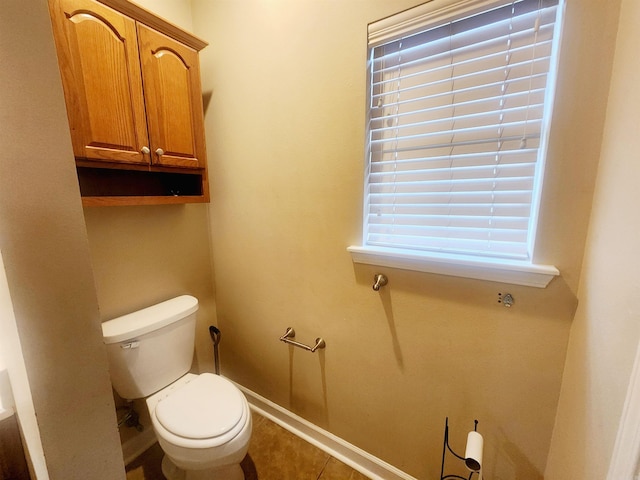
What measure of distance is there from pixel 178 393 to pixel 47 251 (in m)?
1.06

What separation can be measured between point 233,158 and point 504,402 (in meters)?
1.66

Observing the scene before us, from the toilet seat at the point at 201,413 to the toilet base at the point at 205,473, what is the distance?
0.19 meters

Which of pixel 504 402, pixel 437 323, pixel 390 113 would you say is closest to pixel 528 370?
pixel 504 402

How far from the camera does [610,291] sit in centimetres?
64

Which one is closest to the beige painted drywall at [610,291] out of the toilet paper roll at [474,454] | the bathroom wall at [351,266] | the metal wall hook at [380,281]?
the bathroom wall at [351,266]

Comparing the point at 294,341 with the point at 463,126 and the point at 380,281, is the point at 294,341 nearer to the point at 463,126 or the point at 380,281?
the point at 380,281

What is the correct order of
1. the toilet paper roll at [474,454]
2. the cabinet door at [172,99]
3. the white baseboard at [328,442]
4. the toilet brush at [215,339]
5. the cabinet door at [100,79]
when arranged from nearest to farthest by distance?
the toilet paper roll at [474,454] < the cabinet door at [100,79] < the cabinet door at [172,99] < the white baseboard at [328,442] < the toilet brush at [215,339]

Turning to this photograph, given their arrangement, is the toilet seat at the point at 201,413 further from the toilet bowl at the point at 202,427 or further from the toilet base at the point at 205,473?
the toilet base at the point at 205,473

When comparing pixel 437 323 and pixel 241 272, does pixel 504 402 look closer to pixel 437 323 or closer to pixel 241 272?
pixel 437 323

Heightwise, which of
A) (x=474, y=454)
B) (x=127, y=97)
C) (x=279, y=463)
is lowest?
(x=279, y=463)

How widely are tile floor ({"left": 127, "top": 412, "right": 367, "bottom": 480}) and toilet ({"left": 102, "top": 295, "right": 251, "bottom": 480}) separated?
0.11m

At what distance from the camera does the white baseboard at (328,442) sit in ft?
4.22

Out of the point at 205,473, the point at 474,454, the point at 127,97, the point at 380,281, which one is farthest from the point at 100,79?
the point at 474,454

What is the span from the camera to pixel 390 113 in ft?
3.51
